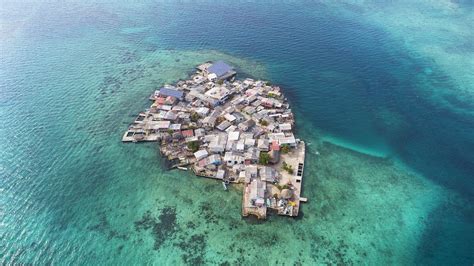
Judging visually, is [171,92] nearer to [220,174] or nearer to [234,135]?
[234,135]

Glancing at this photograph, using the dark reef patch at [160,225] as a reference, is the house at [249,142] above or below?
above

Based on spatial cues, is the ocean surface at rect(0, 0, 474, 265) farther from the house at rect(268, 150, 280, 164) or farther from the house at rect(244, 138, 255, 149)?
the house at rect(244, 138, 255, 149)

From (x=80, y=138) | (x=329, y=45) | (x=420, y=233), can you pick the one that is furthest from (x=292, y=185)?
(x=329, y=45)

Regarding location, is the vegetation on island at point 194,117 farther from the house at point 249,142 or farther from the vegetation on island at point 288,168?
the vegetation on island at point 288,168

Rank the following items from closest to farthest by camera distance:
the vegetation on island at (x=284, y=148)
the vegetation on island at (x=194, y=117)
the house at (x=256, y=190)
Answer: the house at (x=256, y=190) < the vegetation on island at (x=284, y=148) < the vegetation on island at (x=194, y=117)

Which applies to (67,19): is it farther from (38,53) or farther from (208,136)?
(208,136)

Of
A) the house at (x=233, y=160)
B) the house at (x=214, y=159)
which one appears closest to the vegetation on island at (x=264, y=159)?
the house at (x=233, y=160)
